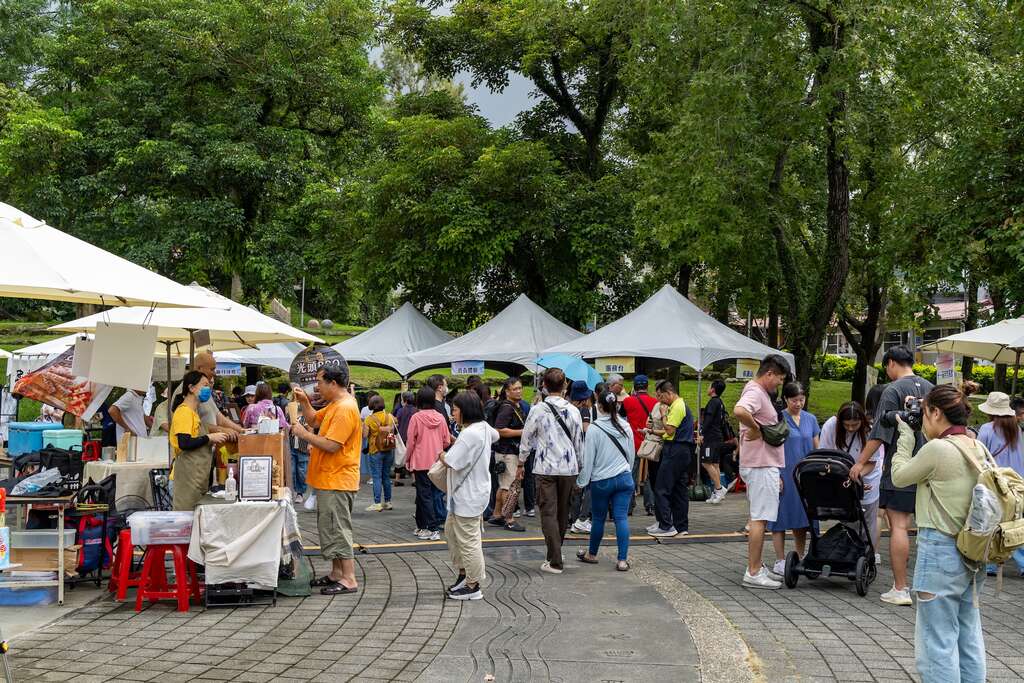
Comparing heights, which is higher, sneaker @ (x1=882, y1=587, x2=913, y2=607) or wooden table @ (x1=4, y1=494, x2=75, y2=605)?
wooden table @ (x1=4, y1=494, x2=75, y2=605)

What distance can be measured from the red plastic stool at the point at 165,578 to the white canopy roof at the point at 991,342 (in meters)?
9.27

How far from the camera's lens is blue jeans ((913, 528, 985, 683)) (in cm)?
468

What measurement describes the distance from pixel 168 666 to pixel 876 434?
5.29 meters

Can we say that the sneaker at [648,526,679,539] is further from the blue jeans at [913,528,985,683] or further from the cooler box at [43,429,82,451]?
the cooler box at [43,429,82,451]

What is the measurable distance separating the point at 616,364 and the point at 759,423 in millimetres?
7539

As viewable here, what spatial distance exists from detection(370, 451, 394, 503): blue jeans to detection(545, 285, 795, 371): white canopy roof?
4.13 metres

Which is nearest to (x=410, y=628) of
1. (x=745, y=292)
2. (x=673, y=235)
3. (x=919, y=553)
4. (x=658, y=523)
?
(x=919, y=553)

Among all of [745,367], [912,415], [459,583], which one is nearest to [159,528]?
[459,583]

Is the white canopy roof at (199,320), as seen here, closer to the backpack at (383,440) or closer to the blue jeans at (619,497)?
the backpack at (383,440)

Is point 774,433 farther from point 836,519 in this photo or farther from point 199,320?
point 199,320

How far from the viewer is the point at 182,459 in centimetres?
762

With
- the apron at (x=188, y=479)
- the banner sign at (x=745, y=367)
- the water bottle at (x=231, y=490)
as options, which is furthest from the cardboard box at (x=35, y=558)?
the banner sign at (x=745, y=367)

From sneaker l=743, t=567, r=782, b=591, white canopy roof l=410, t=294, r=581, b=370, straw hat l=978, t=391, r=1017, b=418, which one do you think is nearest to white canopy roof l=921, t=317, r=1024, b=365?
straw hat l=978, t=391, r=1017, b=418

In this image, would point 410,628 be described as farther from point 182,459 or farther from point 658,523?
point 658,523
